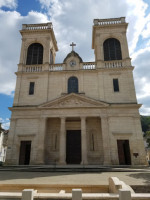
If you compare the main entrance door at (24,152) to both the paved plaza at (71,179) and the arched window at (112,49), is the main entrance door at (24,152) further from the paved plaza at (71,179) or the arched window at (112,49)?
the arched window at (112,49)

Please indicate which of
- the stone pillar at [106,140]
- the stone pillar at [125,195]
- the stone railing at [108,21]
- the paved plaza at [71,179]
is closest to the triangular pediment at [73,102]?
the stone pillar at [106,140]

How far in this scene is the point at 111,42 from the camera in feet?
79.7

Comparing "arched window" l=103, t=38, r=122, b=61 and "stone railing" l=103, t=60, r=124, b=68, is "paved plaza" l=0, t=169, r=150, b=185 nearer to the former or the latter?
"stone railing" l=103, t=60, r=124, b=68

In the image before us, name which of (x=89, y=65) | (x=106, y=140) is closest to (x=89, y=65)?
(x=89, y=65)

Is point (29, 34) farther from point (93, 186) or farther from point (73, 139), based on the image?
point (93, 186)

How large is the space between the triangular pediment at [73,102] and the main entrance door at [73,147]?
3.77 metres

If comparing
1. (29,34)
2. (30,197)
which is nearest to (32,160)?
(30,197)

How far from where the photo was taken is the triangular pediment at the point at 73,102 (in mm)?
19281

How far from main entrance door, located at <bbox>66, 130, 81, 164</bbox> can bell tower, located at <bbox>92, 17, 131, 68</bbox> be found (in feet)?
33.8

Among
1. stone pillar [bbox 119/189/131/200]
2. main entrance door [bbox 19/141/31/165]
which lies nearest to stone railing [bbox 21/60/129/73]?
main entrance door [bbox 19/141/31/165]

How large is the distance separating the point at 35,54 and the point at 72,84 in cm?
830

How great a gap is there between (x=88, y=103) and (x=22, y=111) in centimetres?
877

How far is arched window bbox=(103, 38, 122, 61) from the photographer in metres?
23.2

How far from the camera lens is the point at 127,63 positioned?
22.0 m
